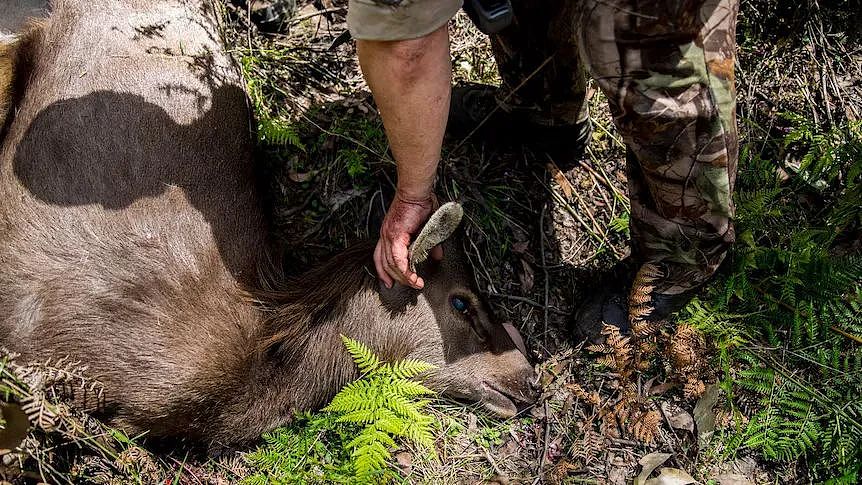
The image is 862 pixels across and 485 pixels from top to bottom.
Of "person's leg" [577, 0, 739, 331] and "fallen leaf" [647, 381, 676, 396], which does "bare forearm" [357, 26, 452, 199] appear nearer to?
"person's leg" [577, 0, 739, 331]

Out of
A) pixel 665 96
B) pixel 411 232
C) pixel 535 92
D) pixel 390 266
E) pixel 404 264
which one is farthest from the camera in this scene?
pixel 535 92

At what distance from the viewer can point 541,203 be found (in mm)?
4902

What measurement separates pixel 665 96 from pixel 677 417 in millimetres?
2264

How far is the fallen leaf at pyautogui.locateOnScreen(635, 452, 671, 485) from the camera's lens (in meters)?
4.13

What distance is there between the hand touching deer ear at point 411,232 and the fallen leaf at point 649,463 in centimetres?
174

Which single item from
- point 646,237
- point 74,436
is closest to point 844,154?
point 646,237

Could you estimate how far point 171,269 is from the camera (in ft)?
13.0

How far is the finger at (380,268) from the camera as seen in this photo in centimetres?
400

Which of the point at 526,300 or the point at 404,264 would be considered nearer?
the point at 404,264

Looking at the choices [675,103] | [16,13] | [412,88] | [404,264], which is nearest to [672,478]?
[404,264]

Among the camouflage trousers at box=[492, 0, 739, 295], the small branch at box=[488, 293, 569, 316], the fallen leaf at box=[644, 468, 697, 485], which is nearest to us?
the camouflage trousers at box=[492, 0, 739, 295]

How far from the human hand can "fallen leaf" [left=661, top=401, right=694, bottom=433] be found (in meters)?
1.73

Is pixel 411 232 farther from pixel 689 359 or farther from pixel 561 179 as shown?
pixel 689 359

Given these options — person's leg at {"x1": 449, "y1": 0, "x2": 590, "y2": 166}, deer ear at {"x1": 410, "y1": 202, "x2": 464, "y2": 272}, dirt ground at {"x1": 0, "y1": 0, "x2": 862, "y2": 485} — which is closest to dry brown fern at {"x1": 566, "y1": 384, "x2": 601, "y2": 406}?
dirt ground at {"x1": 0, "y1": 0, "x2": 862, "y2": 485}
